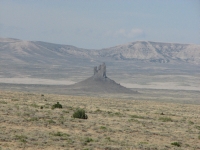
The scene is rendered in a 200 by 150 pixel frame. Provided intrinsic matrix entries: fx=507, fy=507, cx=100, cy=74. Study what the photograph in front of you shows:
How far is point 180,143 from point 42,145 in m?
10.4

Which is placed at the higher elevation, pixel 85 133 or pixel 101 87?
pixel 85 133

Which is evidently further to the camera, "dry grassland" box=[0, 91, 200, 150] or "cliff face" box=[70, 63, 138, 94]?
"cliff face" box=[70, 63, 138, 94]

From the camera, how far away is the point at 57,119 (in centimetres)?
4216

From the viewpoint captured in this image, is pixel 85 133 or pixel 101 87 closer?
pixel 85 133

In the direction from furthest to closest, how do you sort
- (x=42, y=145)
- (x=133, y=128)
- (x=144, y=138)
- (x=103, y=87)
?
(x=103, y=87) → (x=133, y=128) → (x=144, y=138) → (x=42, y=145)

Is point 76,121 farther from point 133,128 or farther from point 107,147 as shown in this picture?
point 107,147

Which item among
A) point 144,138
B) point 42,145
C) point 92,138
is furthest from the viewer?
point 144,138

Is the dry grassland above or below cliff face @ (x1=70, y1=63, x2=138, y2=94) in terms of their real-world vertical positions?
above

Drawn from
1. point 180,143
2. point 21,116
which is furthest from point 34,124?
point 180,143

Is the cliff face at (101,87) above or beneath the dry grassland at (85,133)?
beneath

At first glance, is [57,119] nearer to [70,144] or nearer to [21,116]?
[21,116]

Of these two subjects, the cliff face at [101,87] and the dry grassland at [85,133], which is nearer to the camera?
the dry grassland at [85,133]

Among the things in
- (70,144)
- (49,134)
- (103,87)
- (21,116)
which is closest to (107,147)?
(70,144)

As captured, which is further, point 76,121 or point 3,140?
point 76,121
